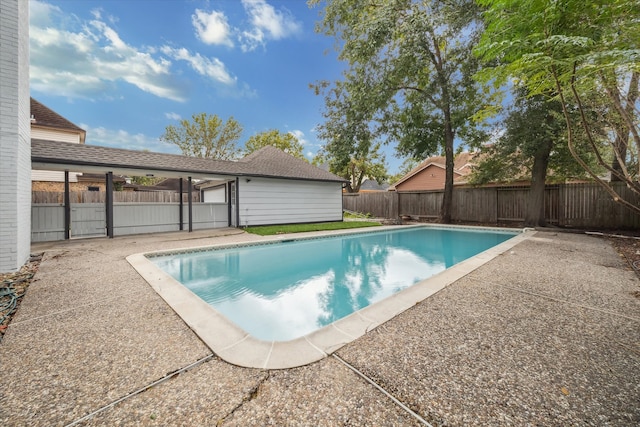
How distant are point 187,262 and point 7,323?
3.31 metres

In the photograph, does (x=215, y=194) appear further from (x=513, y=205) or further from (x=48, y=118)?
(x=513, y=205)

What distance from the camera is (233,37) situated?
597 inches

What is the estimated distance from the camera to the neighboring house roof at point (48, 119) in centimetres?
1466

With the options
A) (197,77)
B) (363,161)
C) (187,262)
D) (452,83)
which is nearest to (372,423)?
(187,262)

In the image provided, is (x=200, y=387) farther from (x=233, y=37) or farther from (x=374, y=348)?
(x=233, y=37)

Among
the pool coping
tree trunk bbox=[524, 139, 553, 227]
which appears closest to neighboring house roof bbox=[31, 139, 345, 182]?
the pool coping

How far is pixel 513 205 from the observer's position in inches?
474

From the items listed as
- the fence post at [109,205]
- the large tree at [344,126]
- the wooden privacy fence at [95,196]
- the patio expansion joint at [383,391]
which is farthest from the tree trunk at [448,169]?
the wooden privacy fence at [95,196]

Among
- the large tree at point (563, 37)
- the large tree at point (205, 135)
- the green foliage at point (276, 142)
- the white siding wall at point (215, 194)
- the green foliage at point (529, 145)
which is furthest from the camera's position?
the large tree at point (205, 135)

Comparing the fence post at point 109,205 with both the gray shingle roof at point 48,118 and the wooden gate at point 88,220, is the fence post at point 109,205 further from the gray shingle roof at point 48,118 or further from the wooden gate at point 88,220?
the gray shingle roof at point 48,118

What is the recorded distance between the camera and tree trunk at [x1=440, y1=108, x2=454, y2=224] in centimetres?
1220

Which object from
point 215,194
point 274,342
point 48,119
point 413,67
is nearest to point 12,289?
point 274,342

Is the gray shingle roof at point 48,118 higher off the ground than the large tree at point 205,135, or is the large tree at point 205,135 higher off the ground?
the large tree at point 205,135

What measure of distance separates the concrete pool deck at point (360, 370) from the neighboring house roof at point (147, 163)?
21.4 ft
